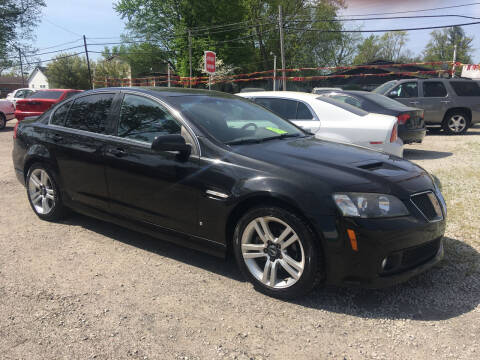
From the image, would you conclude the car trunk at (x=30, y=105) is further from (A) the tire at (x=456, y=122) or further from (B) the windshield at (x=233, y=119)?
(A) the tire at (x=456, y=122)

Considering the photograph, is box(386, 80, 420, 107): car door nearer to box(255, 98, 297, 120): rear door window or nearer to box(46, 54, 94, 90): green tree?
box(255, 98, 297, 120): rear door window

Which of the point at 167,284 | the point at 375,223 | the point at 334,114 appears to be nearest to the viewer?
the point at 375,223

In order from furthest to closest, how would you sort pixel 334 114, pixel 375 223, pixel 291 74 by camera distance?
pixel 291 74 < pixel 334 114 < pixel 375 223

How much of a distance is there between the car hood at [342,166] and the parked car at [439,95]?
32.1ft

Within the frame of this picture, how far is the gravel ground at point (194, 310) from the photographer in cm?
236

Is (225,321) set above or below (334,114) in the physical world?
below

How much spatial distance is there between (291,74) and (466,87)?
3665 cm

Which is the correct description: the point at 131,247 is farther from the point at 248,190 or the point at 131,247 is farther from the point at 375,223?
the point at 375,223

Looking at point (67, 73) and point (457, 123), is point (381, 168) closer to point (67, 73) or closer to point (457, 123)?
point (457, 123)

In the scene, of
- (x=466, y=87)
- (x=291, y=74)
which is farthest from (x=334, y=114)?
(x=291, y=74)

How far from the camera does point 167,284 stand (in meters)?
3.15

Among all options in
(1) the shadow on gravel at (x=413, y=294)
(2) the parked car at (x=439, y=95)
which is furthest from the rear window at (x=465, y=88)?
(1) the shadow on gravel at (x=413, y=294)

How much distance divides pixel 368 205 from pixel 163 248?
6.94 feet

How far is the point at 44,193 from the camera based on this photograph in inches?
180
